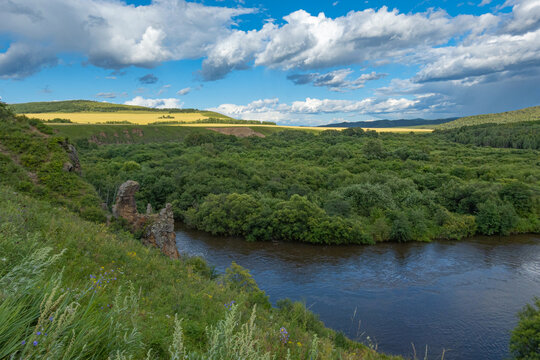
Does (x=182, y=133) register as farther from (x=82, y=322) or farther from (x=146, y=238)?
(x=82, y=322)

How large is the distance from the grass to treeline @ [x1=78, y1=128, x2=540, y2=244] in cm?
2806

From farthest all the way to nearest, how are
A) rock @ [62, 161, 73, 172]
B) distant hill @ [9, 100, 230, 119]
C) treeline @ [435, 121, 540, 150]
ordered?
1. distant hill @ [9, 100, 230, 119]
2. treeline @ [435, 121, 540, 150]
3. rock @ [62, 161, 73, 172]

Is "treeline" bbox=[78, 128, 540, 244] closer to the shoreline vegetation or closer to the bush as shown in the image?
the shoreline vegetation

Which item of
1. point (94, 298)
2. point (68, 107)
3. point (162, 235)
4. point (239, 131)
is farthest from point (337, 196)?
point (68, 107)

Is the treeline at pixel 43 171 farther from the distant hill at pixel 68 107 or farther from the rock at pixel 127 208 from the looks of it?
the distant hill at pixel 68 107

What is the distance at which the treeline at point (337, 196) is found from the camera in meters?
43.2

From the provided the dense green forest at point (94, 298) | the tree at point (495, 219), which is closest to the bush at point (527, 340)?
the dense green forest at point (94, 298)

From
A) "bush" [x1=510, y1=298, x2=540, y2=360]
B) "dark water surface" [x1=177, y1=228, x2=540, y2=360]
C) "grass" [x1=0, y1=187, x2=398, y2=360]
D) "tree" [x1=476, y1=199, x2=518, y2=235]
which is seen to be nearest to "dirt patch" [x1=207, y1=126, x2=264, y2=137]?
"dark water surface" [x1=177, y1=228, x2=540, y2=360]

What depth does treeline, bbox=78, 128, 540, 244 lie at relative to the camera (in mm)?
43219

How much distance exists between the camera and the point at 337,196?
5216 centimetres

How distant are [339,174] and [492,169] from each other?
3156 centimetres

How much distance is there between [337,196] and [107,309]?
49.0 m

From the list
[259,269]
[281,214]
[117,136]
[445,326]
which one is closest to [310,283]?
[259,269]

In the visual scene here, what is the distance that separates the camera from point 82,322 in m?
→ 3.23
